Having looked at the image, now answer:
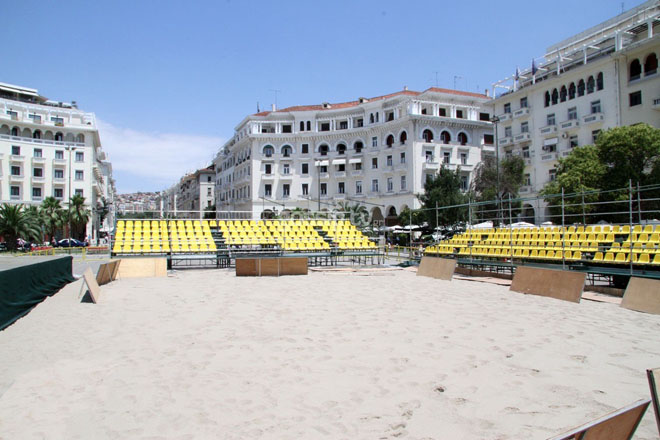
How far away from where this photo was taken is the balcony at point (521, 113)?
44969 mm

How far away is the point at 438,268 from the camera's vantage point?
1834 cm

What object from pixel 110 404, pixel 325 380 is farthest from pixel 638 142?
pixel 110 404

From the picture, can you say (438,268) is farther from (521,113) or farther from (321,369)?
(521,113)

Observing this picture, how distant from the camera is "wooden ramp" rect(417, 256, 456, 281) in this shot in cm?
1764

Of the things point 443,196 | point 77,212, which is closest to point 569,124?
point 443,196

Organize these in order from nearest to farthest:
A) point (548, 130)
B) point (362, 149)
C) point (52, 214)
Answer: point (548, 130), point (52, 214), point (362, 149)

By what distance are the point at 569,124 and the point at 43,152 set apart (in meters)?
64.5

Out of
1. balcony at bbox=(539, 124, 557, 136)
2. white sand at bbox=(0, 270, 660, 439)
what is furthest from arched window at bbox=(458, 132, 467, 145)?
white sand at bbox=(0, 270, 660, 439)

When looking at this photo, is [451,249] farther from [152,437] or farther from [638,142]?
[152,437]

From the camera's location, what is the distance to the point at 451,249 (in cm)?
2177

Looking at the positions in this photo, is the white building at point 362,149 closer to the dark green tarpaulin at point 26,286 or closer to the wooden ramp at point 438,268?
the wooden ramp at point 438,268

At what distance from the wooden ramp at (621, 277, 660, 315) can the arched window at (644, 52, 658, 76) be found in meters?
31.6

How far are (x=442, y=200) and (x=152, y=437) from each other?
137 ft

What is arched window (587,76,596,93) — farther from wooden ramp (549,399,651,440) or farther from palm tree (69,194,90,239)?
palm tree (69,194,90,239)
